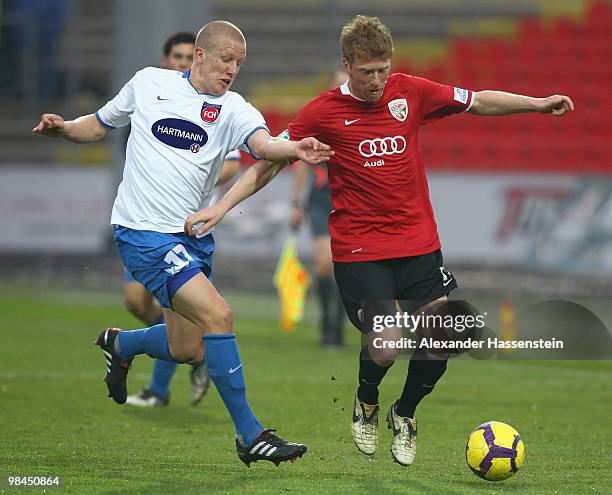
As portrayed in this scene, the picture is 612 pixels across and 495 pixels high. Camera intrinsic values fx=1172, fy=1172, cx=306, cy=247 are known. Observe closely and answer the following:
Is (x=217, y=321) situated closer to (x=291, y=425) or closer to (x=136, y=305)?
(x=291, y=425)

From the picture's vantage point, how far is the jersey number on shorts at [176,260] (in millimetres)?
5621

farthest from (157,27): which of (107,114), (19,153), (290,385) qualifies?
(107,114)

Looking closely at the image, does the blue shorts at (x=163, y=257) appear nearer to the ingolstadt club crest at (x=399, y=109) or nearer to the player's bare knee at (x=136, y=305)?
the ingolstadt club crest at (x=399, y=109)

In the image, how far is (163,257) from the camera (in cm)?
565

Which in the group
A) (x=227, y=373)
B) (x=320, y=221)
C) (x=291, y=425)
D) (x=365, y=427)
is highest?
(x=227, y=373)

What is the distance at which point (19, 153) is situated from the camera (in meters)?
21.7

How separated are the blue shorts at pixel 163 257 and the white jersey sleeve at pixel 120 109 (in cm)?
61

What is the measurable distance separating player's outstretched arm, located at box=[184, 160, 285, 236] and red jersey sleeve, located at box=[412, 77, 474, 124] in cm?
94

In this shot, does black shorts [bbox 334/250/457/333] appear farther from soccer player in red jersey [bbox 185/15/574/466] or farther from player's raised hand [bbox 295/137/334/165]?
player's raised hand [bbox 295/137/334/165]

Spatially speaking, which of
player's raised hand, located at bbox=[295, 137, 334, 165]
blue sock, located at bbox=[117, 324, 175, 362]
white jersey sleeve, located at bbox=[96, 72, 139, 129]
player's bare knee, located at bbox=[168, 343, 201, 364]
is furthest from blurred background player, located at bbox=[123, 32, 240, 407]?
player's raised hand, located at bbox=[295, 137, 334, 165]

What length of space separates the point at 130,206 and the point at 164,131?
1.34 ft

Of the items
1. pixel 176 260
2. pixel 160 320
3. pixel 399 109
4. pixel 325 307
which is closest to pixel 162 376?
pixel 160 320

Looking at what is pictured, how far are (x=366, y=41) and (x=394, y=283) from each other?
4.07ft

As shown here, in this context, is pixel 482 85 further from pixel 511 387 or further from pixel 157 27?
pixel 511 387
